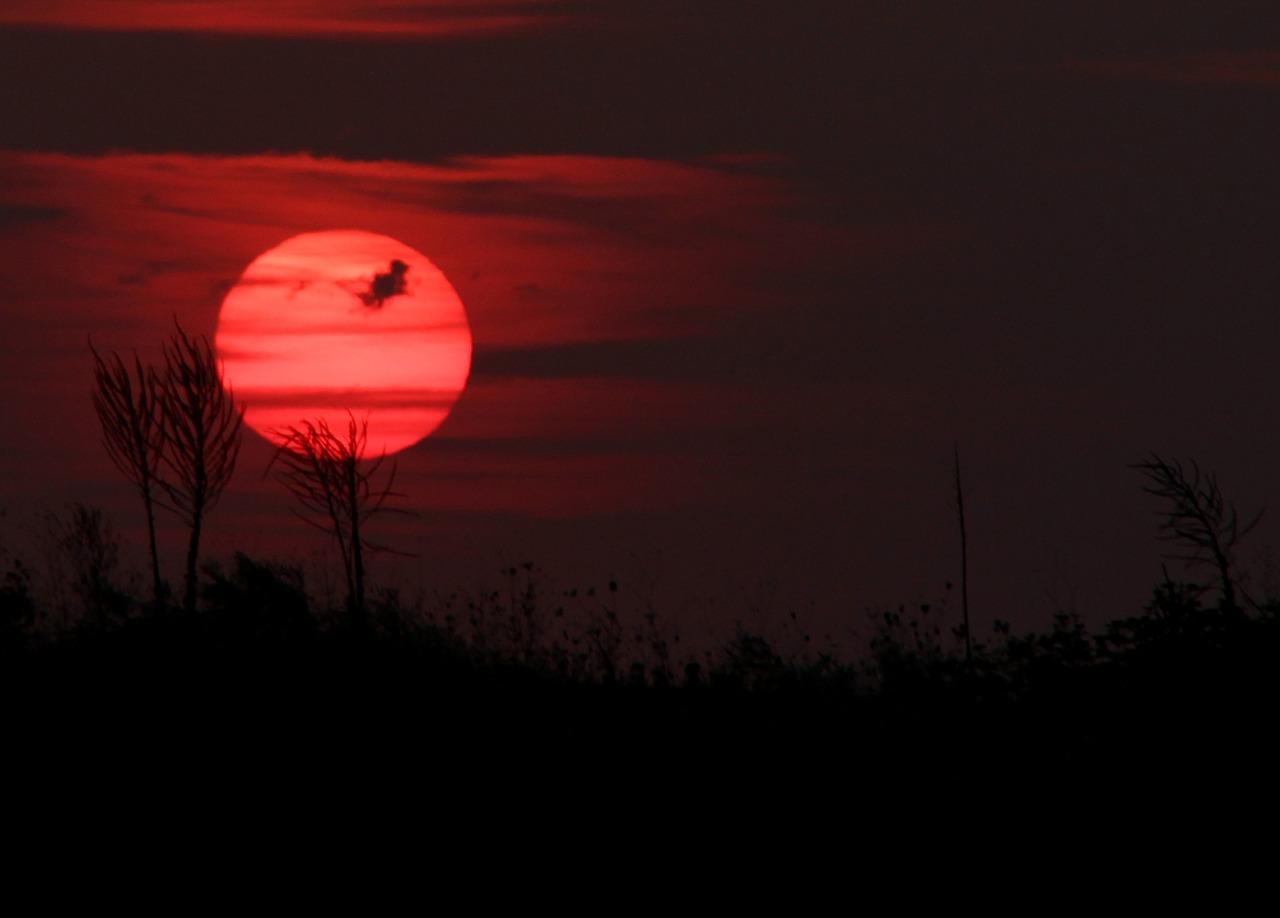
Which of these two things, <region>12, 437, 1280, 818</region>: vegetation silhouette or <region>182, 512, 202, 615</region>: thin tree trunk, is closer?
<region>12, 437, 1280, 818</region>: vegetation silhouette

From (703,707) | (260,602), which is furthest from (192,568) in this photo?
(703,707)

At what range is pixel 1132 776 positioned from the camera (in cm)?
838

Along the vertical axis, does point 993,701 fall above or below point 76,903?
above

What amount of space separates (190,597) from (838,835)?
8.85m

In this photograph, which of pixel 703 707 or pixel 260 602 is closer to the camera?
pixel 703 707

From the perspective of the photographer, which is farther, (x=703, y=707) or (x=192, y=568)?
(x=192, y=568)

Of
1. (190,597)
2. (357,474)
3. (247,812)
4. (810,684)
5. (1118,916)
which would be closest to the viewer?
(1118,916)

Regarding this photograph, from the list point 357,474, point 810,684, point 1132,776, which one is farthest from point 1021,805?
point 357,474

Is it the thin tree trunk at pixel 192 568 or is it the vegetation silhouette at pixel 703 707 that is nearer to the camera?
the vegetation silhouette at pixel 703 707

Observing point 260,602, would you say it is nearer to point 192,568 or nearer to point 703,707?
point 192,568

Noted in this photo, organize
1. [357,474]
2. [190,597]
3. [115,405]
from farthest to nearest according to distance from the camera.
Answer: [357,474], [115,405], [190,597]

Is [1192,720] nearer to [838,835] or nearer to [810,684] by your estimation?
[838,835]

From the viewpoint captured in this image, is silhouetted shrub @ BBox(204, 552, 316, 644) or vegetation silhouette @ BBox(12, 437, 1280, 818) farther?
silhouetted shrub @ BBox(204, 552, 316, 644)

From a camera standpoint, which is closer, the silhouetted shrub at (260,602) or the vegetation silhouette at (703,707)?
the vegetation silhouette at (703,707)
